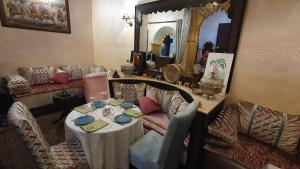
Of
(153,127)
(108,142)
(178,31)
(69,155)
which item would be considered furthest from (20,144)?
(178,31)

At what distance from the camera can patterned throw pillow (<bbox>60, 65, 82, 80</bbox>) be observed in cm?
359

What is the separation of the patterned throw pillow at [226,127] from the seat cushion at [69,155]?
1234 millimetres

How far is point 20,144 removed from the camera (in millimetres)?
1049

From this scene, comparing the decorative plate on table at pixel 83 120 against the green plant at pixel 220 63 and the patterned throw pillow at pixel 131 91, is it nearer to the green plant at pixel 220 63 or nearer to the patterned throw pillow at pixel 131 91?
the patterned throw pillow at pixel 131 91

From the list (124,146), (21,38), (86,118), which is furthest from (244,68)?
(21,38)

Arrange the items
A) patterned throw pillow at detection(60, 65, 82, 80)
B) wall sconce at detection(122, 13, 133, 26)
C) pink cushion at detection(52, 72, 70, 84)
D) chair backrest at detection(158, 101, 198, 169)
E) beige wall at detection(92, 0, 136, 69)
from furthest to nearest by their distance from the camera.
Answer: patterned throw pillow at detection(60, 65, 82, 80) < pink cushion at detection(52, 72, 70, 84) < beige wall at detection(92, 0, 136, 69) < wall sconce at detection(122, 13, 133, 26) < chair backrest at detection(158, 101, 198, 169)

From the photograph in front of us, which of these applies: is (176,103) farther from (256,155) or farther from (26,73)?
(26,73)

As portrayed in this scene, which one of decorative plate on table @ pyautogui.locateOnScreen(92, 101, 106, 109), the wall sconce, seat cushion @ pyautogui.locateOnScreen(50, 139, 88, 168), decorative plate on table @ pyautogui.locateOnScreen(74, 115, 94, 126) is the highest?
the wall sconce

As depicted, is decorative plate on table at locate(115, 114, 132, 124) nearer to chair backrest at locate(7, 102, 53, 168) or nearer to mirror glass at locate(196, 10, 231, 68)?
chair backrest at locate(7, 102, 53, 168)

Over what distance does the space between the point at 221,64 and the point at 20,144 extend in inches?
83.3

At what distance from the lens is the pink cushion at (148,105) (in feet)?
7.16

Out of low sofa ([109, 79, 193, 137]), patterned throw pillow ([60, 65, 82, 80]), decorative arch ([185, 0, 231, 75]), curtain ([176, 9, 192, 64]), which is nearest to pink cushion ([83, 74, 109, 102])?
low sofa ([109, 79, 193, 137])

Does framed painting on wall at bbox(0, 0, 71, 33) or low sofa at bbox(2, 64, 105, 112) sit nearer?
low sofa at bbox(2, 64, 105, 112)

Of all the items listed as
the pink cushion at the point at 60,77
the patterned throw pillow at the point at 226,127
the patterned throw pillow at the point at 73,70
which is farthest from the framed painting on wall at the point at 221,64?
the patterned throw pillow at the point at 73,70
